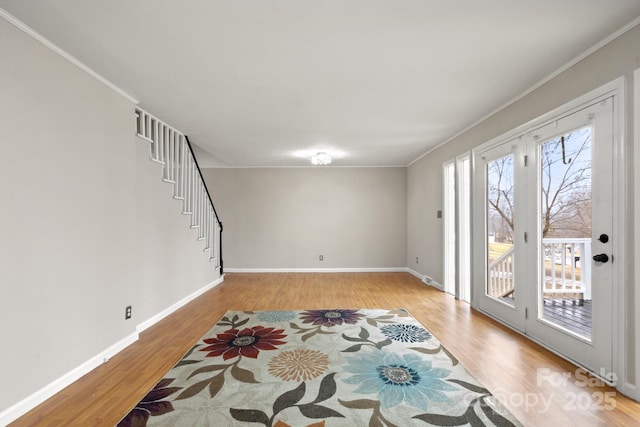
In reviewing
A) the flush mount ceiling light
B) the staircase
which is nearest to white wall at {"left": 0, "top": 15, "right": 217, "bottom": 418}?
the staircase

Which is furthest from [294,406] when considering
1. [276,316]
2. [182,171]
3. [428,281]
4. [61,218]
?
[428,281]

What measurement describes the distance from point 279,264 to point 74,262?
497 cm

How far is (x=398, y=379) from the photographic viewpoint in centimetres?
230

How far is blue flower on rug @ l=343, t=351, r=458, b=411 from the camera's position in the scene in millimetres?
2051

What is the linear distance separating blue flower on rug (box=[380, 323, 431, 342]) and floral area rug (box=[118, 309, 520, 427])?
0.03 feet

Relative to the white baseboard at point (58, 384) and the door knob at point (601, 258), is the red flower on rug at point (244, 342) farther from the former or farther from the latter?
the door knob at point (601, 258)

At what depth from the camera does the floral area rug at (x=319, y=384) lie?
186cm

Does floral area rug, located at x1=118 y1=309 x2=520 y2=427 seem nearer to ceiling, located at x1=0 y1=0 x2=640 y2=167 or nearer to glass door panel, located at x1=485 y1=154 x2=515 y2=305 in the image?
glass door panel, located at x1=485 y1=154 x2=515 y2=305

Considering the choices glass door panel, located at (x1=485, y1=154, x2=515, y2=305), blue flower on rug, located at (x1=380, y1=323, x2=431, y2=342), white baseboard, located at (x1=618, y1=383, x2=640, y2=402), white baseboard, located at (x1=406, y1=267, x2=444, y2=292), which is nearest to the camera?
white baseboard, located at (x1=618, y1=383, x2=640, y2=402)

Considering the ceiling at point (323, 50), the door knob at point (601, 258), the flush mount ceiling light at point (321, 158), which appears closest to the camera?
the ceiling at point (323, 50)

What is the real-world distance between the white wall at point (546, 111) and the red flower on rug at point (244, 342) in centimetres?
285

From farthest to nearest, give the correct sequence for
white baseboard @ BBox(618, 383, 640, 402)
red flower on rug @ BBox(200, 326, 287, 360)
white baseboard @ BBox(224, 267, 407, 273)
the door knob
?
white baseboard @ BBox(224, 267, 407, 273) → red flower on rug @ BBox(200, 326, 287, 360) → the door knob → white baseboard @ BBox(618, 383, 640, 402)

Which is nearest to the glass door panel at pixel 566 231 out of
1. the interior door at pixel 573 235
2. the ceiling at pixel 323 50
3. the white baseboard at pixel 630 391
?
the interior door at pixel 573 235

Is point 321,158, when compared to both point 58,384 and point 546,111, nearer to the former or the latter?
point 546,111
